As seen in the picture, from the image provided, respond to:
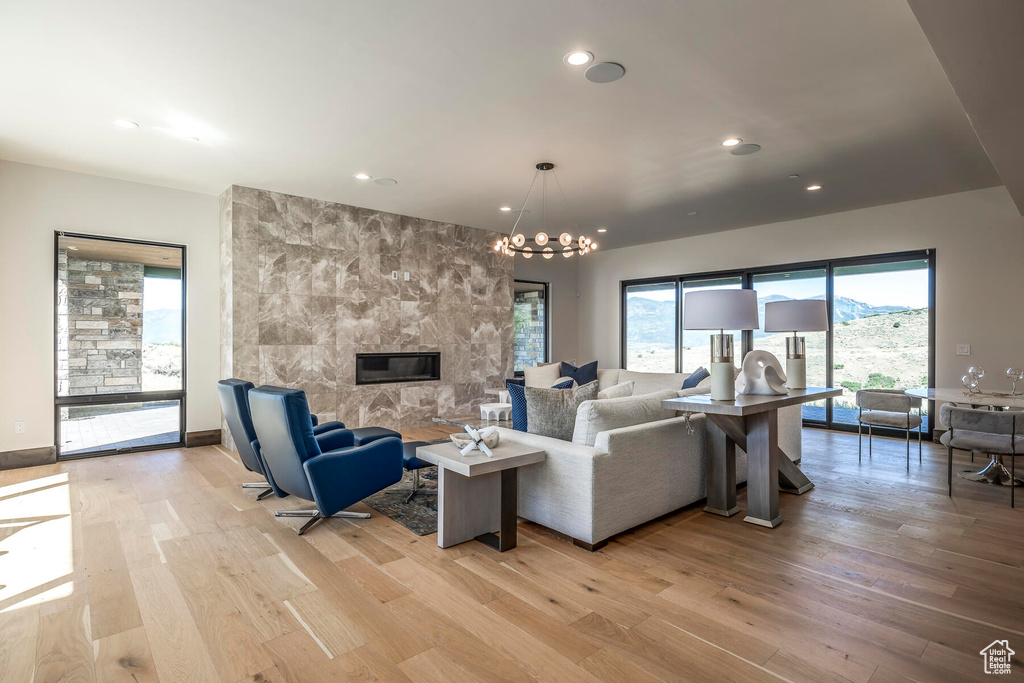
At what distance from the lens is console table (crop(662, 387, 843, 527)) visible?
3.27 meters

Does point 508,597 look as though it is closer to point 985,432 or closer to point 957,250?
point 985,432

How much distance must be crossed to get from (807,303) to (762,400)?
1.19m

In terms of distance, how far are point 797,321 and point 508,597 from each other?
3.05 metres

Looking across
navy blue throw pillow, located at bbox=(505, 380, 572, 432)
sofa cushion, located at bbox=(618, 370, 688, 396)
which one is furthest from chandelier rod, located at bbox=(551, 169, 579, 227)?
navy blue throw pillow, located at bbox=(505, 380, 572, 432)

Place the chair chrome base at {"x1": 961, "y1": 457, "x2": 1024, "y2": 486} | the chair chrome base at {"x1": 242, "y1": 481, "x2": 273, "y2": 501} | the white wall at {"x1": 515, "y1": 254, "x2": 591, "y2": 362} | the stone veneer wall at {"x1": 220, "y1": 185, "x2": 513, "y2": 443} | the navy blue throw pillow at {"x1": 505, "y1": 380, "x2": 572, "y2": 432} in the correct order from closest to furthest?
the navy blue throw pillow at {"x1": 505, "y1": 380, "x2": 572, "y2": 432}
the chair chrome base at {"x1": 242, "y1": 481, "x2": 273, "y2": 501}
the chair chrome base at {"x1": 961, "y1": 457, "x2": 1024, "y2": 486}
the stone veneer wall at {"x1": 220, "y1": 185, "x2": 513, "y2": 443}
the white wall at {"x1": 515, "y1": 254, "x2": 591, "y2": 362}

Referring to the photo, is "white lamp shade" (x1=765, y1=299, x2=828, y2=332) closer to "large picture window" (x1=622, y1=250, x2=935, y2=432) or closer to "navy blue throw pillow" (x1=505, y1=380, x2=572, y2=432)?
"large picture window" (x1=622, y1=250, x2=935, y2=432)

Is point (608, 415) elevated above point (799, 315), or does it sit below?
below

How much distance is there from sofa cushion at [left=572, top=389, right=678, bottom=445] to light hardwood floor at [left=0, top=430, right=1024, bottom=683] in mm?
663

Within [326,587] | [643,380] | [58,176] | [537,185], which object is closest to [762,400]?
[643,380]

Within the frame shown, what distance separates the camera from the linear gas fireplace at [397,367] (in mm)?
6555

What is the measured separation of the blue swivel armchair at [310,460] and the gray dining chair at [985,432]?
413 cm

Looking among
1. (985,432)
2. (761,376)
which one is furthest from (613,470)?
(985,432)

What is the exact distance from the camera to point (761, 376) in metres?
3.64

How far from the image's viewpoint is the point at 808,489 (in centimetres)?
405
